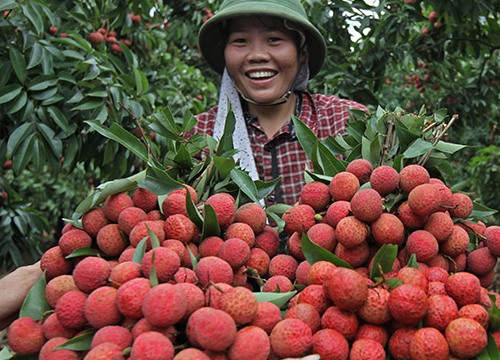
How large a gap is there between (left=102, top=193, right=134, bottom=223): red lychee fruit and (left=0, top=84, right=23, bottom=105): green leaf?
1195mm

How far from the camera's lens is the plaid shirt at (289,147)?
6.07 ft

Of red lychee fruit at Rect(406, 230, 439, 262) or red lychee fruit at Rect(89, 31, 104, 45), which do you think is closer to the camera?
red lychee fruit at Rect(406, 230, 439, 262)

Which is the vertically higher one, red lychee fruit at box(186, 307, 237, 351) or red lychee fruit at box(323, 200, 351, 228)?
red lychee fruit at box(323, 200, 351, 228)

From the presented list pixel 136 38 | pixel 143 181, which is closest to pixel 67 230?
pixel 143 181

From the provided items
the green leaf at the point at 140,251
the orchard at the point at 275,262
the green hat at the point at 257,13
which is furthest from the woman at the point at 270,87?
the green leaf at the point at 140,251

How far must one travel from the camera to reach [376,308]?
0.80 m

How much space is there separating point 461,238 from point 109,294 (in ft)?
2.11

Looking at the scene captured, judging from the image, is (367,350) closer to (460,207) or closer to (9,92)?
(460,207)

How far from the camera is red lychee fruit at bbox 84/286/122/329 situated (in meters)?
0.76

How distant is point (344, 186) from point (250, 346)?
405 millimetres

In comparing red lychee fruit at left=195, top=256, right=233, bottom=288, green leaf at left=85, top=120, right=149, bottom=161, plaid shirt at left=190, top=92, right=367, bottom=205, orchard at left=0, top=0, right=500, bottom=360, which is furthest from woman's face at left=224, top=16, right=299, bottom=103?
red lychee fruit at left=195, top=256, right=233, bottom=288

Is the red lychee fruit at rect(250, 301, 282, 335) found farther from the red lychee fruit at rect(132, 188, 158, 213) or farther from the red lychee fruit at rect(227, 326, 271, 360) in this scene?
the red lychee fruit at rect(132, 188, 158, 213)

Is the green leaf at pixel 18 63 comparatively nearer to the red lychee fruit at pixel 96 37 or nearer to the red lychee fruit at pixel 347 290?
the red lychee fruit at pixel 96 37

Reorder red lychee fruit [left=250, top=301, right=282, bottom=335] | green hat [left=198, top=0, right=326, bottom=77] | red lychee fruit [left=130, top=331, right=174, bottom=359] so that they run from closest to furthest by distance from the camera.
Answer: red lychee fruit [left=130, top=331, right=174, bottom=359] → red lychee fruit [left=250, top=301, right=282, bottom=335] → green hat [left=198, top=0, right=326, bottom=77]
